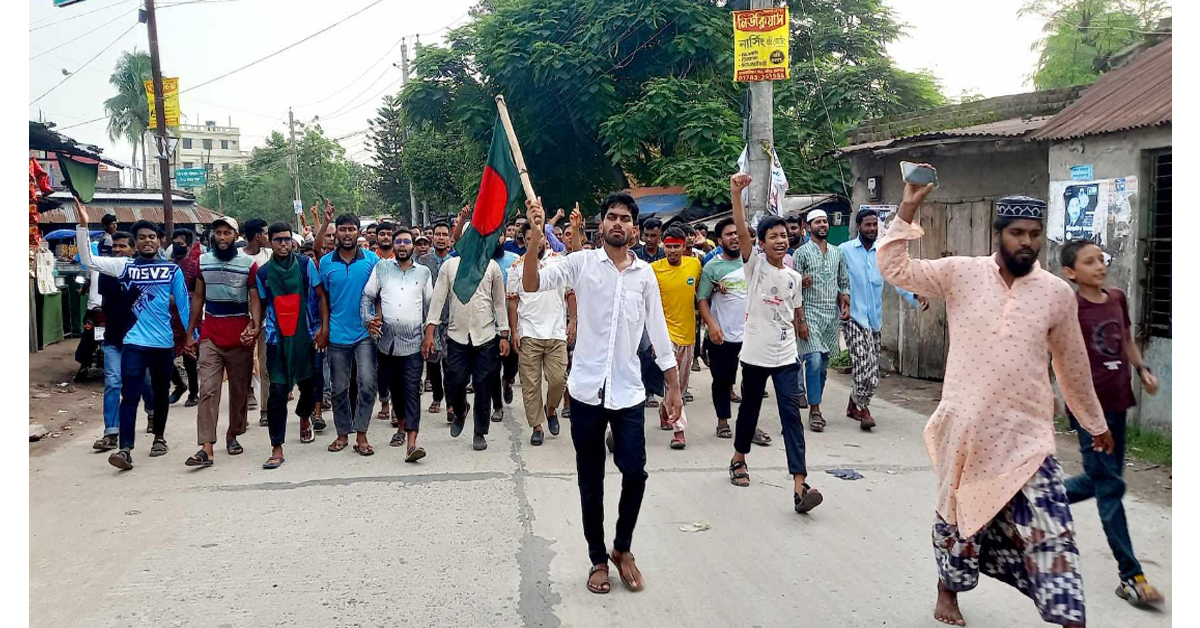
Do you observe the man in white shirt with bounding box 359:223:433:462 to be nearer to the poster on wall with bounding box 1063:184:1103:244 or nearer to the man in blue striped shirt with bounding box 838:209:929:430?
the man in blue striped shirt with bounding box 838:209:929:430

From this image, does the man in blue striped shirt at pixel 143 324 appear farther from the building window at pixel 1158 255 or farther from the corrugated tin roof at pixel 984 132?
the building window at pixel 1158 255

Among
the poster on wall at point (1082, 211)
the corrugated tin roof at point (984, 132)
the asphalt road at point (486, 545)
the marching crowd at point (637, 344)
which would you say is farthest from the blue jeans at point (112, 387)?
the poster on wall at point (1082, 211)

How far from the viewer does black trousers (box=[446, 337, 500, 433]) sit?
301 inches

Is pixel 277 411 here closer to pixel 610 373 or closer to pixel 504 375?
pixel 504 375

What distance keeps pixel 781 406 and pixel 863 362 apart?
2.78 meters

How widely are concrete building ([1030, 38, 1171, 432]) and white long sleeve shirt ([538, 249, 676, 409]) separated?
481cm

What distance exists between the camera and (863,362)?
27.2 feet

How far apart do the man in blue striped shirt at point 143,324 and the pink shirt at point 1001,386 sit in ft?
Result: 20.1

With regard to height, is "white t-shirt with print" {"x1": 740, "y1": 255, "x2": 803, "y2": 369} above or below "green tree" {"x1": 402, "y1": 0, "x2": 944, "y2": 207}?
below

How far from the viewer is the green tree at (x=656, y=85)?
20141 millimetres

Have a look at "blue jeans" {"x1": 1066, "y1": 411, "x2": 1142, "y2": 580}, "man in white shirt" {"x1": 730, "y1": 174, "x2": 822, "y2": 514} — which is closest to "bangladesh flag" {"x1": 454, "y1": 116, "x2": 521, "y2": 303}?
"man in white shirt" {"x1": 730, "y1": 174, "x2": 822, "y2": 514}

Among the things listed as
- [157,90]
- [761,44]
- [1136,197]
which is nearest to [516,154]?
[1136,197]

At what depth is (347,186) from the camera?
237 feet

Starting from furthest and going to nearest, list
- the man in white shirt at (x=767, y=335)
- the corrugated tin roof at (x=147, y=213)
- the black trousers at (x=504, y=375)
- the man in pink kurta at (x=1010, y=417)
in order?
1. the corrugated tin roof at (x=147, y=213)
2. the black trousers at (x=504, y=375)
3. the man in white shirt at (x=767, y=335)
4. the man in pink kurta at (x=1010, y=417)
